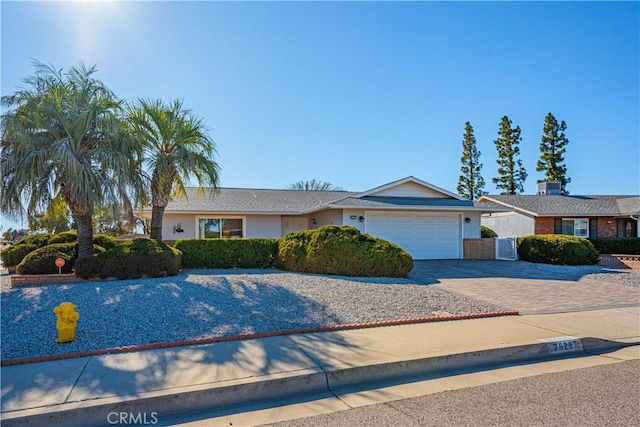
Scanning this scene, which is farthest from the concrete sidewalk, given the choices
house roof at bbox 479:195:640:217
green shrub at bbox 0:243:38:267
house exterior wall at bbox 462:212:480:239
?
house roof at bbox 479:195:640:217

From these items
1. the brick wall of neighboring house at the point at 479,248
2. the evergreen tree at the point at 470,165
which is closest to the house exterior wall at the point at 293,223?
the brick wall of neighboring house at the point at 479,248

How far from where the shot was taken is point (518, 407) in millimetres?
3957

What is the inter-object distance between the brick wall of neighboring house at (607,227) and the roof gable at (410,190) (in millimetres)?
10621

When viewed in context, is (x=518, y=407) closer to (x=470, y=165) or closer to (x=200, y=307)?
(x=200, y=307)

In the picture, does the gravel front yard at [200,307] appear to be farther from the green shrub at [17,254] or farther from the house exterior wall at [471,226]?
the house exterior wall at [471,226]

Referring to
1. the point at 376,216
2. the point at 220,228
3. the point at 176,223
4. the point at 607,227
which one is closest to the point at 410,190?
the point at 376,216

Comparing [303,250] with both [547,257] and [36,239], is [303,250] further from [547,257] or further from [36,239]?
[547,257]

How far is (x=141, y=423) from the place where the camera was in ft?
12.1

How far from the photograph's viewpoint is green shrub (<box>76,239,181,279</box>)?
9.88 meters

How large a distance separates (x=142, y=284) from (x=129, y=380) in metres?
5.24

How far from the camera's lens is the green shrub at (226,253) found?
42.0ft

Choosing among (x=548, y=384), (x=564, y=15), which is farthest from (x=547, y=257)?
(x=548, y=384)

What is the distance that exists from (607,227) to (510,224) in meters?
5.18

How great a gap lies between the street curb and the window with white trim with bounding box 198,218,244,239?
14.8m
